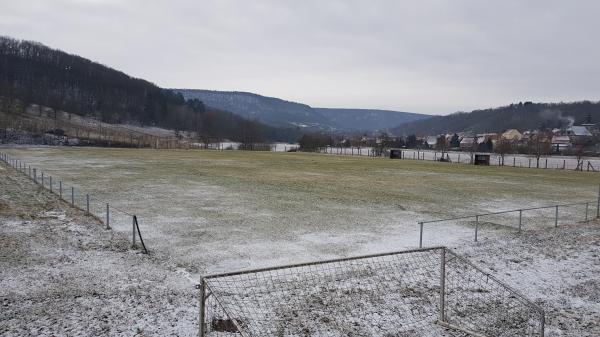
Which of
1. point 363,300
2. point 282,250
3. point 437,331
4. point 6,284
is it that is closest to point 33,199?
point 6,284

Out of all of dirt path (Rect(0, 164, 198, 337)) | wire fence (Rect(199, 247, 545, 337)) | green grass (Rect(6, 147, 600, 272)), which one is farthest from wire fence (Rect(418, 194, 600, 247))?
dirt path (Rect(0, 164, 198, 337))

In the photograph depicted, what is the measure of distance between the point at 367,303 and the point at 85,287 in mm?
6530

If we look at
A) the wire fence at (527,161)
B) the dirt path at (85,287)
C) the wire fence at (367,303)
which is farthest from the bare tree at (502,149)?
the dirt path at (85,287)

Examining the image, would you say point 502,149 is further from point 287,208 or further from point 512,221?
point 287,208

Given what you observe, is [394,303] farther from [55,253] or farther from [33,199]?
[33,199]

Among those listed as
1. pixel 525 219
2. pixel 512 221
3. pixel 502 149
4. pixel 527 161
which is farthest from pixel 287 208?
pixel 527 161

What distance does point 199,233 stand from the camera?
16.0m

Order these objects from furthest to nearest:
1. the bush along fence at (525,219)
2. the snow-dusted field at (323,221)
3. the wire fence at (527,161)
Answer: the wire fence at (527,161) → the bush along fence at (525,219) → the snow-dusted field at (323,221)

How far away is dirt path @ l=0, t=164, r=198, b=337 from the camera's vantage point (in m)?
7.98

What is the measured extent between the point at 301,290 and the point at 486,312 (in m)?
4.09

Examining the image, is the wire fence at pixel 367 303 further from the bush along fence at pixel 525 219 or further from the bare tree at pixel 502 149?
the bare tree at pixel 502 149

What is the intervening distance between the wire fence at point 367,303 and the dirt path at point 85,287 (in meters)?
0.95

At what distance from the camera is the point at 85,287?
9.88 metres

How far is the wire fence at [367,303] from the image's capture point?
8094 mm
